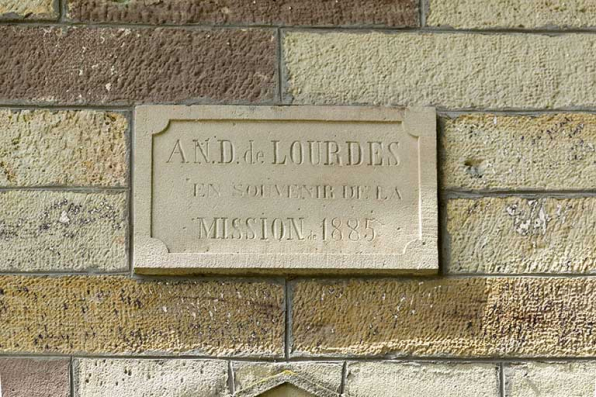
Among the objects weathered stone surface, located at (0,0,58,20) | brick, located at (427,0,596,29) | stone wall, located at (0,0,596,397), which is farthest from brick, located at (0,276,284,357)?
brick, located at (427,0,596,29)

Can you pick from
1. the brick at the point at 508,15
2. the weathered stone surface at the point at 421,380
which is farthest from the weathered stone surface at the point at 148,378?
the brick at the point at 508,15

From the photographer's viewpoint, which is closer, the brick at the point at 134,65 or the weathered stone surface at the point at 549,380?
the weathered stone surface at the point at 549,380

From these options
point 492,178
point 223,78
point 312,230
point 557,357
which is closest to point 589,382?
point 557,357

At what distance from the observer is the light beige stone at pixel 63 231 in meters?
3.01

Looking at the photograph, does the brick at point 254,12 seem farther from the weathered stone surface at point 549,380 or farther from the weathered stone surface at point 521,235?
the weathered stone surface at point 549,380

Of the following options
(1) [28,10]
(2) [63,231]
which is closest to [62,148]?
(2) [63,231]

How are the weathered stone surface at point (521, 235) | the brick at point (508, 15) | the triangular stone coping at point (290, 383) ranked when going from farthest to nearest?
the brick at point (508, 15) → the weathered stone surface at point (521, 235) → the triangular stone coping at point (290, 383)

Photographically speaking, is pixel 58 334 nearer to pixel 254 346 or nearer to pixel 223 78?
pixel 254 346

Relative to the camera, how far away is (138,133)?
305cm

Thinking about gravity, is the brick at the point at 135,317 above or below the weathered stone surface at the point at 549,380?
above

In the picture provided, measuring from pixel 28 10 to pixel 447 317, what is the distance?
1794mm

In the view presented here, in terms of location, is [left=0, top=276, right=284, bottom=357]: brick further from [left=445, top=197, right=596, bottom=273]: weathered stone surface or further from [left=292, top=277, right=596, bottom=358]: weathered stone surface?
[left=445, top=197, right=596, bottom=273]: weathered stone surface

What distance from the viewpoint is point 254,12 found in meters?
3.16

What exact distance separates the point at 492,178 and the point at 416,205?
0.93 feet
